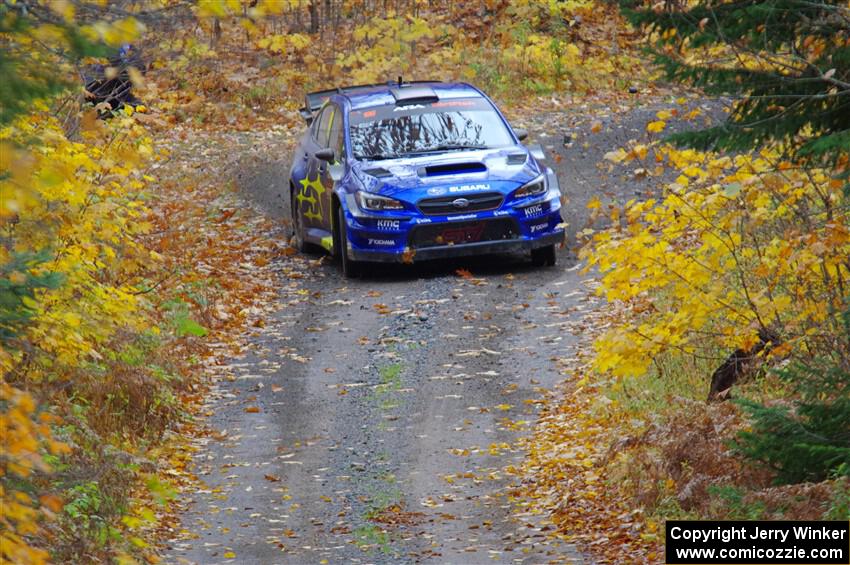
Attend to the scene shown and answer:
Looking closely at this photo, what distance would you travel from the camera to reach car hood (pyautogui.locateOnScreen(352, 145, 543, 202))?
553 inches

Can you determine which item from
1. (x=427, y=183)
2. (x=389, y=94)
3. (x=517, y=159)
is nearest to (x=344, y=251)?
(x=427, y=183)

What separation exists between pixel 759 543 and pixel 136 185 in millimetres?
6184

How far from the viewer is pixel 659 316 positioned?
35.7 feet

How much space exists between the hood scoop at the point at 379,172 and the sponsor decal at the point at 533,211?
1.51m

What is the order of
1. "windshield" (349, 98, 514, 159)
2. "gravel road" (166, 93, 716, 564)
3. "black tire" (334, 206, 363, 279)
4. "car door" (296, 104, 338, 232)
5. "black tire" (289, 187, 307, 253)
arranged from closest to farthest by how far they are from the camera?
"gravel road" (166, 93, 716, 564) < "black tire" (334, 206, 363, 279) < "windshield" (349, 98, 514, 159) < "car door" (296, 104, 338, 232) < "black tire" (289, 187, 307, 253)

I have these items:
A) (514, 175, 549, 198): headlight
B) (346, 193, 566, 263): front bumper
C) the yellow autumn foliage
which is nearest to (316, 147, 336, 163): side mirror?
(346, 193, 566, 263): front bumper

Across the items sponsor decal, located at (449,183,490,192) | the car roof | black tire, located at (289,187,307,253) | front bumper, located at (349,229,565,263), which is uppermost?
the car roof

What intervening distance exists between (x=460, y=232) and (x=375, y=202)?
3.14 feet

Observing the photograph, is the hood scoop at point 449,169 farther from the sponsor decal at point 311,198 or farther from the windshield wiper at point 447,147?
the sponsor decal at point 311,198

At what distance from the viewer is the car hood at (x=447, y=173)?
1405cm

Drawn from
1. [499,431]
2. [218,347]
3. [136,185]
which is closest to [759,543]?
[499,431]

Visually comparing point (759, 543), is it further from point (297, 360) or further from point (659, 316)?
point (297, 360)

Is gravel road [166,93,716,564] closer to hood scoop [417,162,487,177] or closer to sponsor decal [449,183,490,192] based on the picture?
sponsor decal [449,183,490,192]

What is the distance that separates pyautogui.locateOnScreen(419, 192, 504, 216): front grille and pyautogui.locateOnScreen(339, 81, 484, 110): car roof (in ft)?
5.95
